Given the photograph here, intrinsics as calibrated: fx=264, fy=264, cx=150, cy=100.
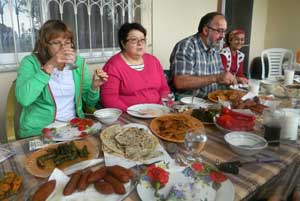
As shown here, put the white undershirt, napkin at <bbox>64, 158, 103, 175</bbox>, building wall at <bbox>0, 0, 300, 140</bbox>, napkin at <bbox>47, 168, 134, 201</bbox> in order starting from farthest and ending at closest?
1. building wall at <bbox>0, 0, 300, 140</bbox>
2. the white undershirt
3. napkin at <bbox>64, 158, 103, 175</bbox>
4. napkin at <bbox>47, 168, 134, 201</bbox>

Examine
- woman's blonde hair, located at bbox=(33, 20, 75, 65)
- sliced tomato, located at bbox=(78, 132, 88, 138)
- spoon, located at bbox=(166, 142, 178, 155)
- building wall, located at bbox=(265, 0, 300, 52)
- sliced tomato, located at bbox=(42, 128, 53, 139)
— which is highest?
building wall, located at bbox=(265, 0, 300, 52)

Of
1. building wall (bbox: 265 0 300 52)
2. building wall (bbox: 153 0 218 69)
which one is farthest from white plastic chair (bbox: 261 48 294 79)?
building wall (bbox: 153 0 218 69)

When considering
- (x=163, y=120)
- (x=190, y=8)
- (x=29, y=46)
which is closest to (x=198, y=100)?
(x=163, y=120)

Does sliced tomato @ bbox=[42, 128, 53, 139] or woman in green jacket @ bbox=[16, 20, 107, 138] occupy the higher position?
woman in green jacket @ bbox=[16, 20, 107, 138]

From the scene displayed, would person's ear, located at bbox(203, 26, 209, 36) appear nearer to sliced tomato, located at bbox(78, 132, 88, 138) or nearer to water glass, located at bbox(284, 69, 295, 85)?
water glass, located at bbox(284, 69, 295, 85)

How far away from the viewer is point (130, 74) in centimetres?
189

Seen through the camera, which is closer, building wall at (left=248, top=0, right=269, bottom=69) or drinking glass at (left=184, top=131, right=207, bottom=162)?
drinking glass at (left=184, top=131, right=207, bottom=162)

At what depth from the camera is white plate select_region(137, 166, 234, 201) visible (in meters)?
0.82

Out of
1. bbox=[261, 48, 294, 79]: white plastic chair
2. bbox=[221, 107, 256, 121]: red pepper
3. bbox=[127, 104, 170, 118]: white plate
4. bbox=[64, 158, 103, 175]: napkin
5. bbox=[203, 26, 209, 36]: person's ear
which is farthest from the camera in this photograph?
bbox=[261, 48, 294, 79]: white plastic chair

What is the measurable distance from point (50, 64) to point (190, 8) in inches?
102

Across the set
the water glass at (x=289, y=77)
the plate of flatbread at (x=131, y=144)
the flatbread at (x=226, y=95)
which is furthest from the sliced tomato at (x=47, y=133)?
the water glass at (x=289, y=77)

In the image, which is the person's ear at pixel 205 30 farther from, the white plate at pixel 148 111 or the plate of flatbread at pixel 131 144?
the plate of flatbread at pixel 131 144

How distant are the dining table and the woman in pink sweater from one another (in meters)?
0.59

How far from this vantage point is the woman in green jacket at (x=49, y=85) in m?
1.42
